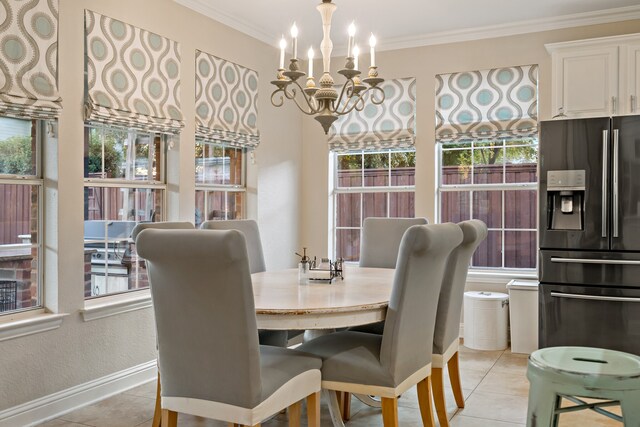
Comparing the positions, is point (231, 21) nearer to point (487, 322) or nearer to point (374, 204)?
point (374, 204)

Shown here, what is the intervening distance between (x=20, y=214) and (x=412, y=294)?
7.14 feet

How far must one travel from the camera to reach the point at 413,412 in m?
3.20

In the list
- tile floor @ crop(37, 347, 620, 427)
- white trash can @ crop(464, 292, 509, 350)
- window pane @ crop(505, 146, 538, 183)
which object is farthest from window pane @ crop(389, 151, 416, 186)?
tile floor @ crop(37, 347, 620, 427)

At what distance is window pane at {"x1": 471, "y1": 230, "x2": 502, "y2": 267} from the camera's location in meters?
5.03

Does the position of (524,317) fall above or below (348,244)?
below

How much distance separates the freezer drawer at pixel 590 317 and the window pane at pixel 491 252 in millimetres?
973

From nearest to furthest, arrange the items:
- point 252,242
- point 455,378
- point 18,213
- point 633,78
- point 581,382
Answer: point 581,382, point 18,213, point 455,378, point 252,242, point 633,78

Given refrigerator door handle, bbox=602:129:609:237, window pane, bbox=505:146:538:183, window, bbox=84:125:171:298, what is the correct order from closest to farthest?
1. window, bbox=84:125:171:298
2. refrigerator door handle, bbox=602:129:609:237
3. window pane, bbox=505:146:538:183

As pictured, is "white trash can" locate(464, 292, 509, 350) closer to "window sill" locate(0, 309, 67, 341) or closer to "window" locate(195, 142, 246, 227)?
"window" locate(195, 142, 246, 227)

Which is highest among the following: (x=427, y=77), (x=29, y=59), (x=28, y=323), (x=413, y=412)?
(x=427, y=77)

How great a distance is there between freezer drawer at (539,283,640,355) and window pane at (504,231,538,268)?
0.87 meters

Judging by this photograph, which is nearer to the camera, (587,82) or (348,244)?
(587,82)

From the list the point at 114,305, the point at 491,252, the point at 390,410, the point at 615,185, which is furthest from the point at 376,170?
the point at 390,410

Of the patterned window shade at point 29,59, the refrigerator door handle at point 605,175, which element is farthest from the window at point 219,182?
the refrigerator door handle at point 605,175
